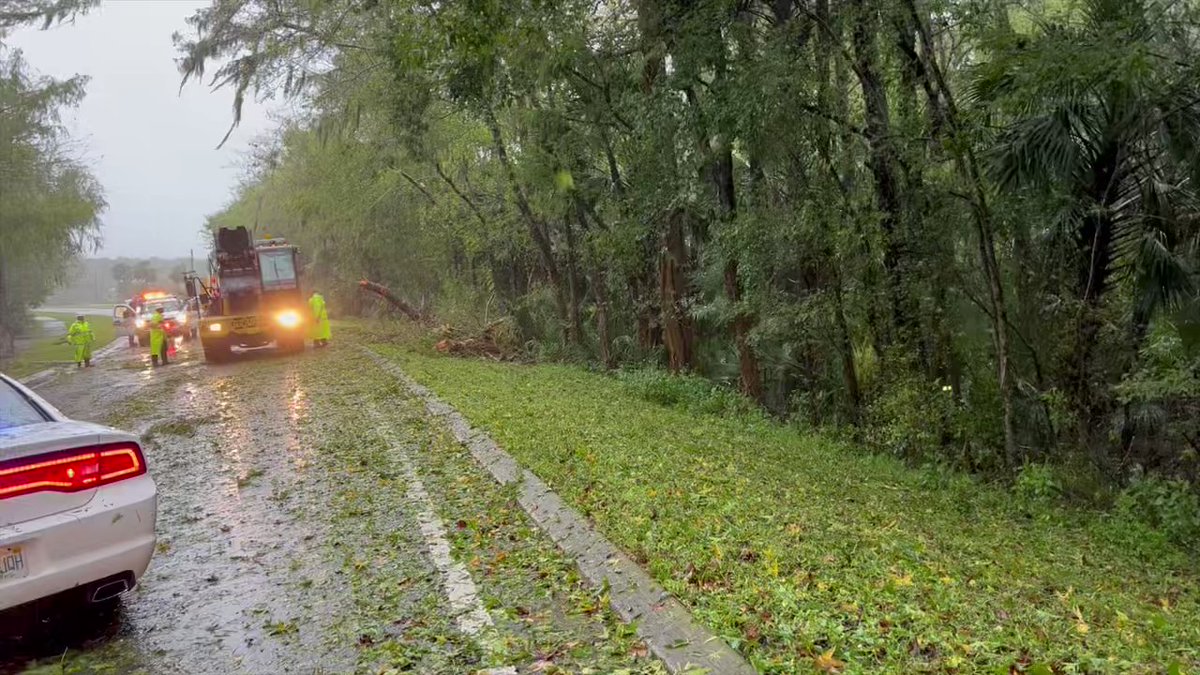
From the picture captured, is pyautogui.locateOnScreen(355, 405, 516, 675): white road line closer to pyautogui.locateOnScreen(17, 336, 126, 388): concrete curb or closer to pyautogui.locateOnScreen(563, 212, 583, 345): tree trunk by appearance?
pyautogui.locateOnScreen(563, 212, 583, 345): tree trunk

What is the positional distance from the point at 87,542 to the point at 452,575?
2.03 metres

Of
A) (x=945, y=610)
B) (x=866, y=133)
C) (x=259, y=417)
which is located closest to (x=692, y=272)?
(x=866, y=133)

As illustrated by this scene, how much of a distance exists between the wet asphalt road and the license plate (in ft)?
1.84

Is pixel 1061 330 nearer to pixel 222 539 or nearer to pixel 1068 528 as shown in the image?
pixel 1068 528

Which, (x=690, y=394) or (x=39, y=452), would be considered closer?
(x=39, y=452)

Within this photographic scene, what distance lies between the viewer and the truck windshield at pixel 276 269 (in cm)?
2217

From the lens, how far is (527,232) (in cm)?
2270

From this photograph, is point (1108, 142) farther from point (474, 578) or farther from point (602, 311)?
point (602, 311)

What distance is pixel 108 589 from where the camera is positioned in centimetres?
465

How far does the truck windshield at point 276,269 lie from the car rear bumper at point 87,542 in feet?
60.0

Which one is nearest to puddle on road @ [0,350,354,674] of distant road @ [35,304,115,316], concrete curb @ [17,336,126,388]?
concrete curb @ [17,336,126,388]

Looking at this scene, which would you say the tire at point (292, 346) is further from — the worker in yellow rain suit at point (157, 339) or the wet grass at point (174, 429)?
the wet grass at point (174, 429)

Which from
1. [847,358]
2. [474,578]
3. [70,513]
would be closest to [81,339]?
[847,358]

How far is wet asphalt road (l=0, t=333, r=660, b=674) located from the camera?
14.5 ft
